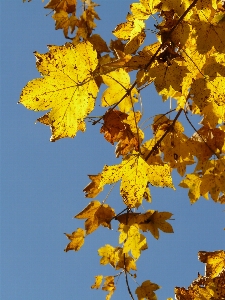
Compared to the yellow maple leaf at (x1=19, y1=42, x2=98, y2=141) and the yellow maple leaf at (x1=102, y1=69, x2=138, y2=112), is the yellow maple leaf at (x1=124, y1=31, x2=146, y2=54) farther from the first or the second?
the yellow maple leaf at (x1=19, y1=42, x2=98, y2=141)

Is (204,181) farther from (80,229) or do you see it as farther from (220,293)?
(80,229)

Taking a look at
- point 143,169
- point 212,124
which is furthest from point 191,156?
point 143,169

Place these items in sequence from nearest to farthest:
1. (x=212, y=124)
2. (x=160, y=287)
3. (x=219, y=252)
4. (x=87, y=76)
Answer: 1. (x=87, y=76)
2. (x=212, y=124)
3. (x=219, y=252)
4. (x=160, y=287)

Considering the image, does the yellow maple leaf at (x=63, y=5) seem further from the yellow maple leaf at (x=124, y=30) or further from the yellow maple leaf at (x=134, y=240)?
the yellow maple leaf at (x=134, y=240)

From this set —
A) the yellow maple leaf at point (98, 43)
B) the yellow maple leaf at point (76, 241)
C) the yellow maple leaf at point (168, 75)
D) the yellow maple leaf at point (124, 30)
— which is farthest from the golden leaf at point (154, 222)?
the yellow maple leaf at point (98, 43)

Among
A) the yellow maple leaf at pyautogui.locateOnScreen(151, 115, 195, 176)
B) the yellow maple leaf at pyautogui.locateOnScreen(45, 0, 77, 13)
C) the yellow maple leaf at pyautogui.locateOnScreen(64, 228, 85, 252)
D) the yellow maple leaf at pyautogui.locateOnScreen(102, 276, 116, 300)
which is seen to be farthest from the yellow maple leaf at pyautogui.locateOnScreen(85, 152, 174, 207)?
the yellow maple leaf at pyautogui.locateOnScreen(45, 0, 77, 13)

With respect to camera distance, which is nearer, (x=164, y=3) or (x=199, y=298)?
(x=164, y=3)

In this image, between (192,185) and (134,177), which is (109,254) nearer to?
(192,185)
